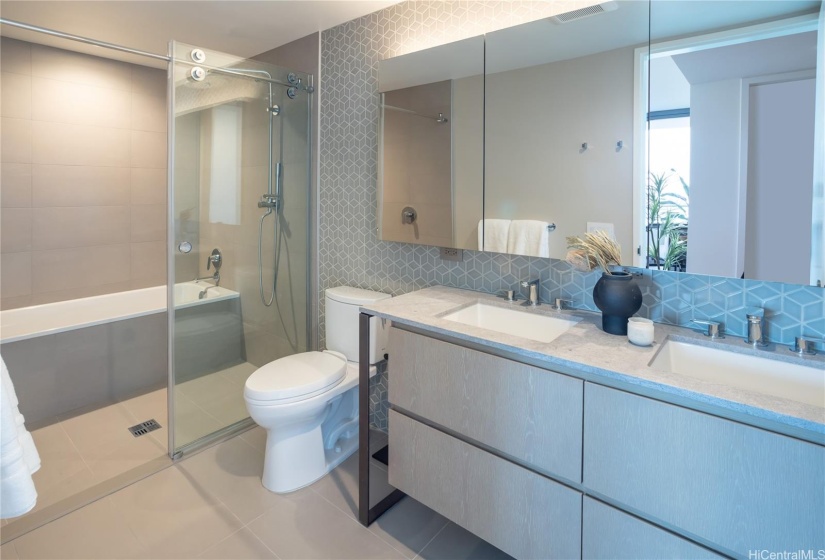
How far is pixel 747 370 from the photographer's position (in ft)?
4.53

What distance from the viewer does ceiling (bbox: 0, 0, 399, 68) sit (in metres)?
2.32

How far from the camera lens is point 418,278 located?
2.40 meters

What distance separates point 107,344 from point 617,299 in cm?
315

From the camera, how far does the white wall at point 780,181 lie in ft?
4.30

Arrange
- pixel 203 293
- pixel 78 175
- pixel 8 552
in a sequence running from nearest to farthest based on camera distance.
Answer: pixel 8 552 < pixel 203 293 < pixel 78 175

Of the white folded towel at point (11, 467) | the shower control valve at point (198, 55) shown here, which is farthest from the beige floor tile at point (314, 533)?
the shower control valve at point (198, 55)

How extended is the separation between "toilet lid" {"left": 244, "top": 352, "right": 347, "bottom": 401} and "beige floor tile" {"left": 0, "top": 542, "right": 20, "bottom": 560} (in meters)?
1.02

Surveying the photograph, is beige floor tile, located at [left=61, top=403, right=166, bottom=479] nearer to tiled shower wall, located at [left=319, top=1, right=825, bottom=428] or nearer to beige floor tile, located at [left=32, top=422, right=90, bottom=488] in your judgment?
beige floor tile, located at [left=32, top=422, right=90, bottom=488]

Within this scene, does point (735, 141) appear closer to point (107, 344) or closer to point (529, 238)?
point (529, 238)

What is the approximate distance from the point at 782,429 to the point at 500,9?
1.86 m

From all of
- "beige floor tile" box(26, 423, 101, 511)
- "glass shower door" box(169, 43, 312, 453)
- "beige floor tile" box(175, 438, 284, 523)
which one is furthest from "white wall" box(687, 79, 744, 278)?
"beige floor tile" box(26, 423, 101, 511)

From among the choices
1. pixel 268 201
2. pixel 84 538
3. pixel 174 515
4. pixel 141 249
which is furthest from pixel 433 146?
pixel 141 249

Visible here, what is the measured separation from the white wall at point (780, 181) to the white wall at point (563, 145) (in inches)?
14.3

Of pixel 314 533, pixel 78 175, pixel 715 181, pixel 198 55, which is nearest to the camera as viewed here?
pixel 715 181
